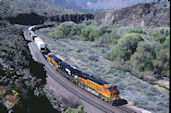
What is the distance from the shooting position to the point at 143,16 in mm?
71500

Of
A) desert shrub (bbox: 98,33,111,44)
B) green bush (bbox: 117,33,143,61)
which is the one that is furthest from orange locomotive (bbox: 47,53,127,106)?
desert shrub (bbox: 98,33,111,44)

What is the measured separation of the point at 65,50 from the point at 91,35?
19.5 meters

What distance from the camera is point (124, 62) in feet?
112

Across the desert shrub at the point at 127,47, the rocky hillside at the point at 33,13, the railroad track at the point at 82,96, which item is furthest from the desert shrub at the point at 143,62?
the rocky hillside at the point at 33,13

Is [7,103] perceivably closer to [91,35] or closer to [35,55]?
[35,55]

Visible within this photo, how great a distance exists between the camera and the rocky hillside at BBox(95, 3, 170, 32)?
61.6 metres

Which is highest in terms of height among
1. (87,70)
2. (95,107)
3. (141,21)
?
(141,21)

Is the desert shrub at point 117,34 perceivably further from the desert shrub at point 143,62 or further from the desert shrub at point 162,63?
the desert shrub at point 162,63

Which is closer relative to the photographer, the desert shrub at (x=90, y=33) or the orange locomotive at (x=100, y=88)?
Answer: the orange locomotive at (x=100, y=88)

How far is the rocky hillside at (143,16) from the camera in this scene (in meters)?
61.6

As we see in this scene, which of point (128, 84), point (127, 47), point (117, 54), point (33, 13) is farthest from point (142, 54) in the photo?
point (33, 13)

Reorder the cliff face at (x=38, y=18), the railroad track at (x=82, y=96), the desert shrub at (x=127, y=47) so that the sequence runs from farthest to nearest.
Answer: the cliff face at (x=38, y=18) → the desert shrub at (x=127, y=47) → the railroad track at (x=82, y=96)

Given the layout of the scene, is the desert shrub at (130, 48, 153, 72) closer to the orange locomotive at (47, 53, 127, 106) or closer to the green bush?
the green bush

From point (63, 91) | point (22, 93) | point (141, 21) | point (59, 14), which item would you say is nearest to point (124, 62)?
point (63, 91)
